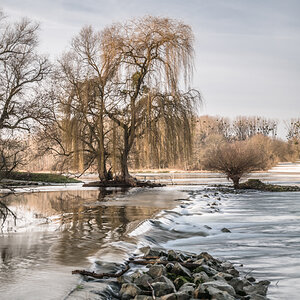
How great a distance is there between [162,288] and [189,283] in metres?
0.43

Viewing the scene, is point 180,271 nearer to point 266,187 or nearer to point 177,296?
point 177,296

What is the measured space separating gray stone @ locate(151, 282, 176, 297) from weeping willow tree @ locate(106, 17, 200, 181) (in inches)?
745

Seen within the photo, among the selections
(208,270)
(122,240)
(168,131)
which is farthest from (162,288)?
(168,131)

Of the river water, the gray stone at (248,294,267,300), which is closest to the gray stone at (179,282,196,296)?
the gray stone at (248,294,267,300)

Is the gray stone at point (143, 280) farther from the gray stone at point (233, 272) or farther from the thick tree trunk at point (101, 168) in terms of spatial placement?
the thick tree trunk at point (101, 168)

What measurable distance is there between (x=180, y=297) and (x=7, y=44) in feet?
88.0

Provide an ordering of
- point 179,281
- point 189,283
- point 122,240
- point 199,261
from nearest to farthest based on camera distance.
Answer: point 189,283 → point 179,281 → point 199,261 → point 122,240

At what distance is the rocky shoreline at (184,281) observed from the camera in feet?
15.5

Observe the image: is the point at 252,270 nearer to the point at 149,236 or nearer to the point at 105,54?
the point at 149,236

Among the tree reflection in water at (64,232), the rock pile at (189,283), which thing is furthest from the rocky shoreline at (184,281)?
the tree reflection in water at (64,232)

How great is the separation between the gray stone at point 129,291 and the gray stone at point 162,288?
0.63 ft

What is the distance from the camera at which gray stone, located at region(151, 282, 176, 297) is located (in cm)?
484

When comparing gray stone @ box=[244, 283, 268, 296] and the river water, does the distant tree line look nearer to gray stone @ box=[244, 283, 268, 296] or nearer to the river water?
the river water

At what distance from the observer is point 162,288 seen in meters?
4.88
